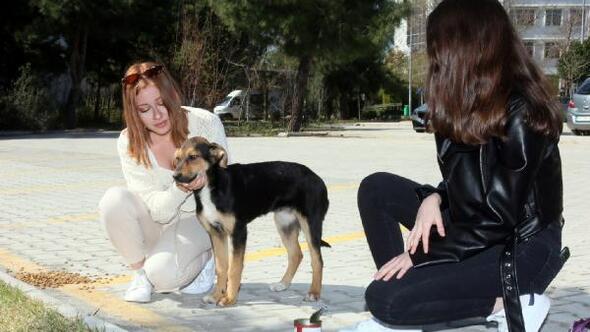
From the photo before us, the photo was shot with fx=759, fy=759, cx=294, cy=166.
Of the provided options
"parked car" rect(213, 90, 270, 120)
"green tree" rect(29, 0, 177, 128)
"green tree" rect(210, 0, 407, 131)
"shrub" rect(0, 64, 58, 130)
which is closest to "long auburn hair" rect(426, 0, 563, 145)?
"green tree" rect(210, 0, 407, 131)

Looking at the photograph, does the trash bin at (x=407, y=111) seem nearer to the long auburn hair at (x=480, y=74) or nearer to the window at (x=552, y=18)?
the window at (x=552, y=18)

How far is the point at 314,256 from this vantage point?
4.75 m

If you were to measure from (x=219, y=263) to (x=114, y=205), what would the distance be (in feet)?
2.43

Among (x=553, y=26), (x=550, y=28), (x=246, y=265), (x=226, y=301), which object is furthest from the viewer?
(x=553, y=26)

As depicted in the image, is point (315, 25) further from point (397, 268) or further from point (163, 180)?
point (397, 268)

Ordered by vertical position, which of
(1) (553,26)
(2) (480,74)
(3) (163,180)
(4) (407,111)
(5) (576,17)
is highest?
(1) (553,26)

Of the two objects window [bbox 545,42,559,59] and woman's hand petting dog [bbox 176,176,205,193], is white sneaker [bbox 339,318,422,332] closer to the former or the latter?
woman's hand petting dog [bbox 176,176,205,193]

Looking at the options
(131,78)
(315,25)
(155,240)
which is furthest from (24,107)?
(131,78)

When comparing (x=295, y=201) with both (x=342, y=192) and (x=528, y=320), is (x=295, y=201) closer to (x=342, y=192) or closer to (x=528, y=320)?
(x=528, y=320)

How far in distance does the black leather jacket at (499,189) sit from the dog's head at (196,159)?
1.59 m

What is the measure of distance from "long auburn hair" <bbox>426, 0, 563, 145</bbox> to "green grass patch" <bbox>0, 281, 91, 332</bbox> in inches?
88.4

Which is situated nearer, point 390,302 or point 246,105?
point 390,302

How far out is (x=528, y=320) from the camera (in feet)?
10.6

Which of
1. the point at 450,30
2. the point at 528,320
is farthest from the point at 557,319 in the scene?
the point at 450,30
